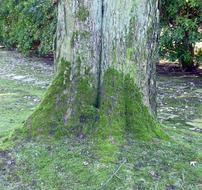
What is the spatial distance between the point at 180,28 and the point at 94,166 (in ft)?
26.7

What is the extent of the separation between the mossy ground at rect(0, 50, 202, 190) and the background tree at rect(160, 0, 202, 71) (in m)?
7.25

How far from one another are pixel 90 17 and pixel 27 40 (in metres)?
11.7

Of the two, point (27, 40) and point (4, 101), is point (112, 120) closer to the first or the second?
point (4, 101)

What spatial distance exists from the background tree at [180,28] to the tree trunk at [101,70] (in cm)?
713

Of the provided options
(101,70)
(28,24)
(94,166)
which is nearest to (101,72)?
(101,70)

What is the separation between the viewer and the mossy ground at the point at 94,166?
4501 millimetres

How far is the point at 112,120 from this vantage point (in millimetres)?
5055

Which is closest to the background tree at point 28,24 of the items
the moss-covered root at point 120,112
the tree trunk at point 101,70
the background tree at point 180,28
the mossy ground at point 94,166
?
the background tree at point 180,28

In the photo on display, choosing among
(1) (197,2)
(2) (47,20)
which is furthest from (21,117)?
(2) (47,20)

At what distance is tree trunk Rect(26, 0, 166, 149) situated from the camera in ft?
16.5

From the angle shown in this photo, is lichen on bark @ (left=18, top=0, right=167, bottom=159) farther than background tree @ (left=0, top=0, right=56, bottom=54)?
No

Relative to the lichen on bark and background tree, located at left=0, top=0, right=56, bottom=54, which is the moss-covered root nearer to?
the lichen on bark

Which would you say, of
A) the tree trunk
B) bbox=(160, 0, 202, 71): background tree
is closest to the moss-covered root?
the tree trunk

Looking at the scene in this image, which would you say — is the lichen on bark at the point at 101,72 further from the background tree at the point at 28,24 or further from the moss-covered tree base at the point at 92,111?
the background tree at the point at 28,24
